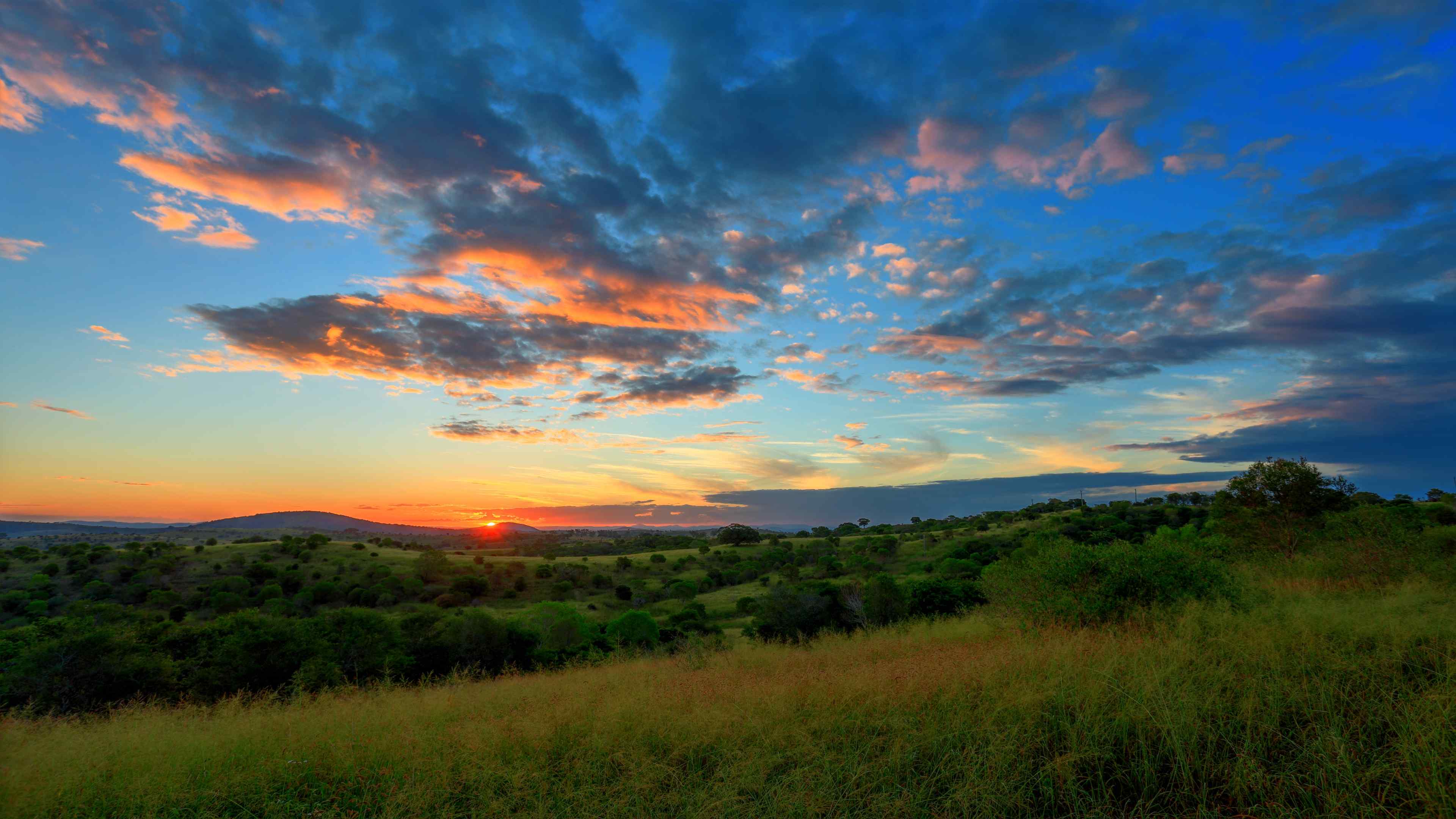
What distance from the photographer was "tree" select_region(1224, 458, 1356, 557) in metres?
31.7

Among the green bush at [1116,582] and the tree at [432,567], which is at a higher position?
the green bush at [1116,582]

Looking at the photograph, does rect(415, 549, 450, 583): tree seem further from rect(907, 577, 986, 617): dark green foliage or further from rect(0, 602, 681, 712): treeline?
rect(907, 577, 986, 617): dark green foliage

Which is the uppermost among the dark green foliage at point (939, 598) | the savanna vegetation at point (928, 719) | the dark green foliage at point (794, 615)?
the savanna vegetation at point (928, 719)

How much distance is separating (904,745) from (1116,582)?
424 inches

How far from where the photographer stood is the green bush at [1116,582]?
47.0 ft

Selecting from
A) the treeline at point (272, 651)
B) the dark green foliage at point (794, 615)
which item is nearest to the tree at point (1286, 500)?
the dark green foliage at point (794, 615)

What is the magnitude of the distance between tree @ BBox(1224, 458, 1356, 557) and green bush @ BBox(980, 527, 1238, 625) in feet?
70.5

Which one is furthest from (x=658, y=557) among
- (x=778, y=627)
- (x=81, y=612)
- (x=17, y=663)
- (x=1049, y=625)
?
(x=1049, y=625)

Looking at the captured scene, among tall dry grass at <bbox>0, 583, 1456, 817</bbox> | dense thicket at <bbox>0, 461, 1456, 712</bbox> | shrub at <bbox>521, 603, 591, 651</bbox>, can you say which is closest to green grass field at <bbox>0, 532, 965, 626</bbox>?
dense thicket at <bbox>0, 461, 1456, 712</bbox>

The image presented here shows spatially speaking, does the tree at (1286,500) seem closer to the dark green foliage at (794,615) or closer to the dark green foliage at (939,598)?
the dark green foliage at (939,598)

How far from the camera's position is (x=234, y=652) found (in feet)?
97.0

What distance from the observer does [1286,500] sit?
108 ft

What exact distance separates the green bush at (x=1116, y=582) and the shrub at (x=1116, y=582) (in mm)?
16

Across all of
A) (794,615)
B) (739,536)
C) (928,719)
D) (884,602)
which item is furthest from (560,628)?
(739,536)
